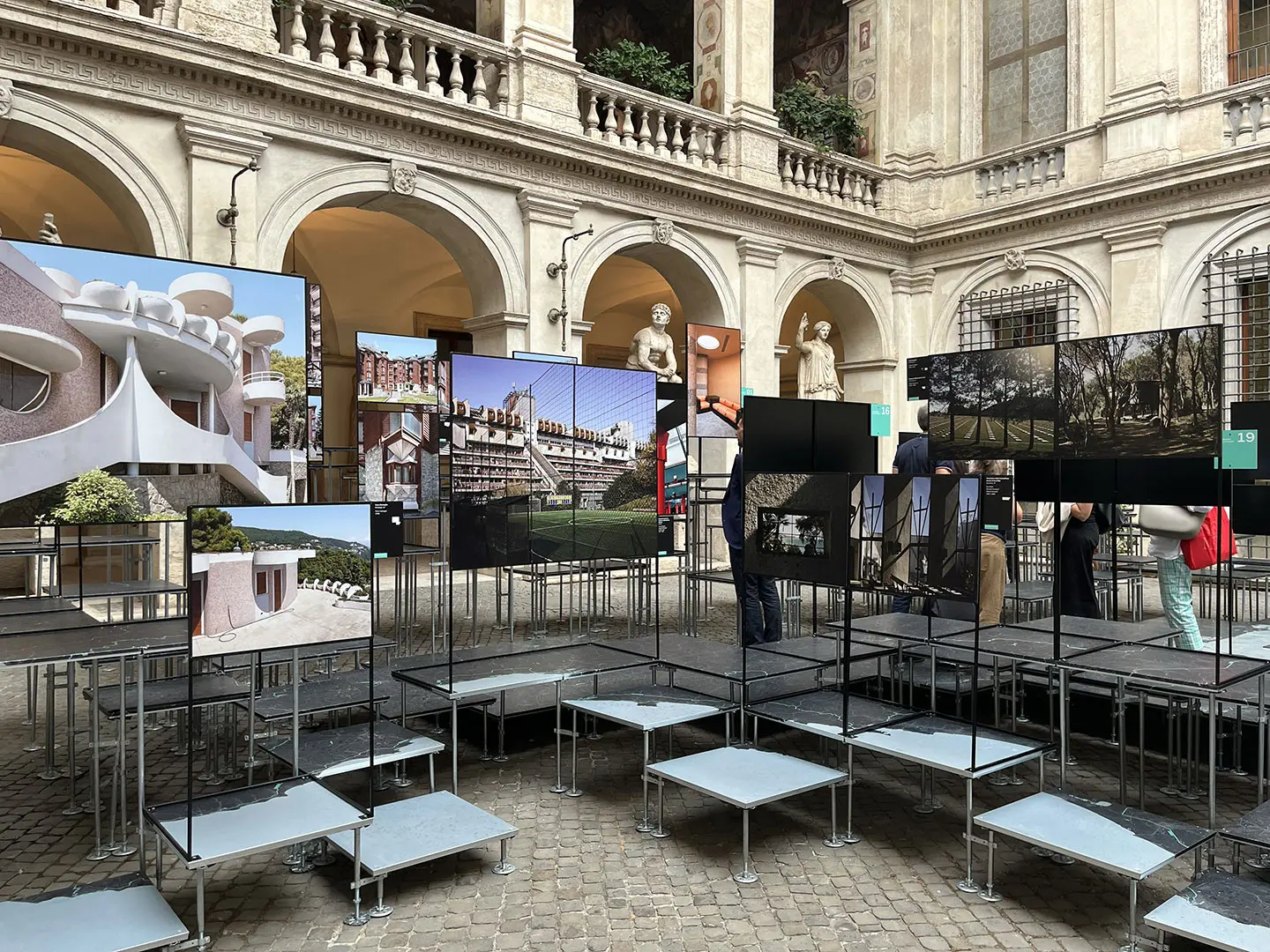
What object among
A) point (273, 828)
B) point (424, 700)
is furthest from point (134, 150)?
point (273, 828)

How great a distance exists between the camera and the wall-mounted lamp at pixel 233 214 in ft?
29.4

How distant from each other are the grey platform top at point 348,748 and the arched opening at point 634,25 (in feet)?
51.5

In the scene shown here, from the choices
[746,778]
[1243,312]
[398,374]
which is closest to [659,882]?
[746,778]

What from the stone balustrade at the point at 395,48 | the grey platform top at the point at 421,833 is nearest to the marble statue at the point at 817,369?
the stone balustrade at the point at 395,48

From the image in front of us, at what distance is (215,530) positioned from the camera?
3285 millimetres

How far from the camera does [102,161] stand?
8.57 meters

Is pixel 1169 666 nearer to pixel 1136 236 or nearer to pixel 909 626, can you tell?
pixel 909 626

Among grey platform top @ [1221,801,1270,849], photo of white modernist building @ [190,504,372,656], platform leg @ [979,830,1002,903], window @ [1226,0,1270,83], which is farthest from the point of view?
window @ [1226,0,1270,83]

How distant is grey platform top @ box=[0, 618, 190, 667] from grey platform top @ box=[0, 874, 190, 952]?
848 mm

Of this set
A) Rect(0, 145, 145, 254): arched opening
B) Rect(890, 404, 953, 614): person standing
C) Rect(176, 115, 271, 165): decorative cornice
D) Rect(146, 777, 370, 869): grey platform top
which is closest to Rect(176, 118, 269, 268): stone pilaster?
Rect(176, 115, 271, 165): decorative cornice

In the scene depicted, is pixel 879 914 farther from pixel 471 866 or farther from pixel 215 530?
pixel 215 530

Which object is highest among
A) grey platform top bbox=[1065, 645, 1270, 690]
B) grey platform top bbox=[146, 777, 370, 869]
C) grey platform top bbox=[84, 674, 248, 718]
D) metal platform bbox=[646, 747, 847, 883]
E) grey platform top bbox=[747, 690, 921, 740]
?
grey platform top bbox=[1065, 645, 1270, 690]

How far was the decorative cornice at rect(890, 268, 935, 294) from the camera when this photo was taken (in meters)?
16.0

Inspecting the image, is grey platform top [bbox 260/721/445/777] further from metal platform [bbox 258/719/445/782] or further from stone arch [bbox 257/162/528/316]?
stone arch [bbox 257/162/528/316]
